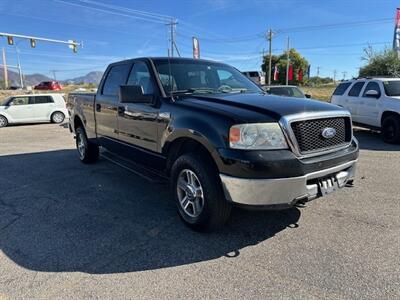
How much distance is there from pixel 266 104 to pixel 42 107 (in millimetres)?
16069

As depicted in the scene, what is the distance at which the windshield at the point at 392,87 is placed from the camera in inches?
387

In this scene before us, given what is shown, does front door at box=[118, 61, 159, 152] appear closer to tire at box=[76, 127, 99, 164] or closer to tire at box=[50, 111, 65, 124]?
tire at box=[76, 127, 99, 164]

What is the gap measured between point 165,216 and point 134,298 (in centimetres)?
164

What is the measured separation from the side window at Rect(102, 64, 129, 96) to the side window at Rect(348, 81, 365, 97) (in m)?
8.29

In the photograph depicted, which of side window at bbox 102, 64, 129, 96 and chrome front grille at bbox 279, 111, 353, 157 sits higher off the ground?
side window at bbox 102, 64, 129, 96

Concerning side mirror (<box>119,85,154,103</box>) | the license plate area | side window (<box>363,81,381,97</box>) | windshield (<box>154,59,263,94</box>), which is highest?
windshield (<box>154,59,263,94</box>)

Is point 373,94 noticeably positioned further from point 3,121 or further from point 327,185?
point 3,121

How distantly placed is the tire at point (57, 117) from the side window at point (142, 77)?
1374cm

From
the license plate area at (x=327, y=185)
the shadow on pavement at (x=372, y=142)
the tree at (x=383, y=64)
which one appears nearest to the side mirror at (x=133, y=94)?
the license plate area at (x=327, y=185)

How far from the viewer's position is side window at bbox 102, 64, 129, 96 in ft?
17.7

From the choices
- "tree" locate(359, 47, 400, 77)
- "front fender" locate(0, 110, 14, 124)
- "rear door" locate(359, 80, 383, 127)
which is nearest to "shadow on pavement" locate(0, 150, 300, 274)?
"rear door" locate(359, 80, 383, 127)

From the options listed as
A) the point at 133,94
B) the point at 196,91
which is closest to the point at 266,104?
the point at 196,91

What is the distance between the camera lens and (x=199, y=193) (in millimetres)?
3682

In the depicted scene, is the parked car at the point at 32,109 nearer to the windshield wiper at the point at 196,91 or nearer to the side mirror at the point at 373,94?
the side mirror at the point at 373,94
